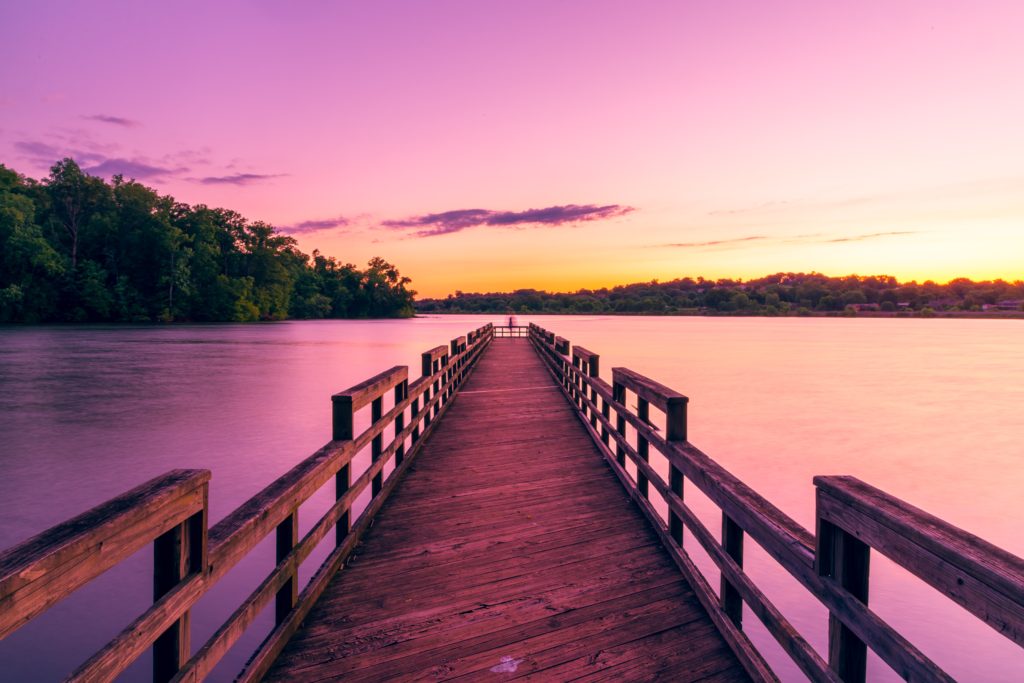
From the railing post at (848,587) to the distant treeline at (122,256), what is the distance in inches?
2991

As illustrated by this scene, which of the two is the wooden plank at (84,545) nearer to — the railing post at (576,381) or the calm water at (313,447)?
the calm water at (313,447)

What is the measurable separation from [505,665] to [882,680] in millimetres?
4966

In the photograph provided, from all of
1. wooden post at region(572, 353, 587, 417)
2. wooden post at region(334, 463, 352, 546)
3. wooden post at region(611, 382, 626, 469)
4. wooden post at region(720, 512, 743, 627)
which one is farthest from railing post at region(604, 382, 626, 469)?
wooden post at region(572, 353, 587, 417)

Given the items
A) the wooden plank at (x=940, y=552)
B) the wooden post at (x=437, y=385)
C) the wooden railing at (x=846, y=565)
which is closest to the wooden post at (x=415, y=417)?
the wooden post at (x=437, y=385)

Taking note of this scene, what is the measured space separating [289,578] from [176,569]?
115 cm

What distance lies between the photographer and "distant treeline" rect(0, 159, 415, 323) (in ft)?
198

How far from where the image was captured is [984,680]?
565 cm

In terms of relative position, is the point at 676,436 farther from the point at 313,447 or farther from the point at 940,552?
the point at 313,447

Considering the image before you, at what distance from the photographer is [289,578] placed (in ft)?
9.93

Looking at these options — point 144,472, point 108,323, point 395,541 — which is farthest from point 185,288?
point 395,541

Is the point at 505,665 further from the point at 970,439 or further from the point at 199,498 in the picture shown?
the point at 970,439

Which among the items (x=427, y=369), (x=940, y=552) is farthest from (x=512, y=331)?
(x=940, y=552)

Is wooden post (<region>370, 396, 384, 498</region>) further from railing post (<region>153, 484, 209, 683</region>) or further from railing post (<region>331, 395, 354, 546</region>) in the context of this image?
Result: railing post (<region>153, 484, 209, 683</region>)

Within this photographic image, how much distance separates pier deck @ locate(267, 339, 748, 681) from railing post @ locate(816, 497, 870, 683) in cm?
81
